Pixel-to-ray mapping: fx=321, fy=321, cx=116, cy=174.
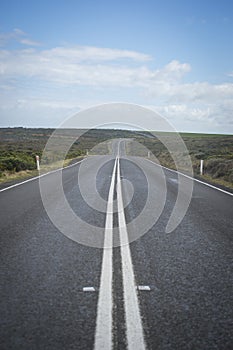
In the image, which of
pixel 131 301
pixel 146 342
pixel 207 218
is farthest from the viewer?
pixel 207 218

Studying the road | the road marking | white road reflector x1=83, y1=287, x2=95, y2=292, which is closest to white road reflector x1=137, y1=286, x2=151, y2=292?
the road

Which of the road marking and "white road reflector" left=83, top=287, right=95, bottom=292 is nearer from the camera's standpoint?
the road marking

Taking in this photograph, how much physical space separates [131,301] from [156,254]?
5.24 ft

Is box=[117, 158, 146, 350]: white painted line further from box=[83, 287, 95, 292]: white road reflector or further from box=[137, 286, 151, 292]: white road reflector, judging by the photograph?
box=[83, 287, 95, 292]: white road reflector

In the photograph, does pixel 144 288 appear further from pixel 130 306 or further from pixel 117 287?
pixel 130 306

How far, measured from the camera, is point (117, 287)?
3783 millimetres

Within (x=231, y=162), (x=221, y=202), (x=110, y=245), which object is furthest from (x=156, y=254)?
(x=231, y=162)

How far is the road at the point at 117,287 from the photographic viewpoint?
281cm

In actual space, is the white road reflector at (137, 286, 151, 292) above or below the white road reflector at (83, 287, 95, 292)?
below

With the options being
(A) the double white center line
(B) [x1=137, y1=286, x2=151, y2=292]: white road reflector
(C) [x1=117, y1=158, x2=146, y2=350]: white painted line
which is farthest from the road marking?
(B) [x1=137, y1=286, x2=151, y2=292]: white road reflector

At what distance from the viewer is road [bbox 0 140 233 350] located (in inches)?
111

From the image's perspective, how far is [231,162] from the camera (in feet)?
63.6

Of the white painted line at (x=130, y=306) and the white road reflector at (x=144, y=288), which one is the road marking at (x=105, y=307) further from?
the white road reflector at (x=144, y=288)

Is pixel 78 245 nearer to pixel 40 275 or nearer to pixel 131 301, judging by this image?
pixel 40 275
